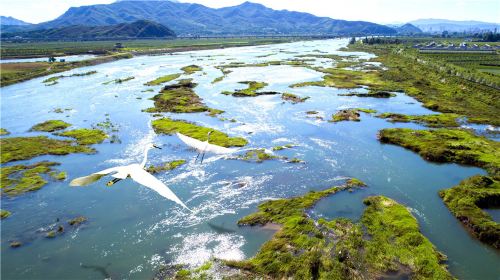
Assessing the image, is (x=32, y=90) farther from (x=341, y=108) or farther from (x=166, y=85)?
(x=341, y=108)

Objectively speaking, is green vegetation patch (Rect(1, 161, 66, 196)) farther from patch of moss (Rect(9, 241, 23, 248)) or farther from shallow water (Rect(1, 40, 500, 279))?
patch of moss (Rect(9, 241, 23, 248))

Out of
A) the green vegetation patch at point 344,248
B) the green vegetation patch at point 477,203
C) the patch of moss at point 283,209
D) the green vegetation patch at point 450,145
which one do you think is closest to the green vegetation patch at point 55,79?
the patch of moss at point 283,209

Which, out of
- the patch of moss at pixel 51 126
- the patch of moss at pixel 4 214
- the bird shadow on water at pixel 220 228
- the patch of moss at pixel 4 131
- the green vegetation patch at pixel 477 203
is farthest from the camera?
the patch of moss at pixel 51 126

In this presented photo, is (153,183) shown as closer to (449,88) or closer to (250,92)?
(250,92)

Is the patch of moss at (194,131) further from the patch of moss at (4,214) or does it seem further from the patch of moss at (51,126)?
the patch of moss at (4,214)

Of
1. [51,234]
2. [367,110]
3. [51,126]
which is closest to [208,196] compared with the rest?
[51,234]

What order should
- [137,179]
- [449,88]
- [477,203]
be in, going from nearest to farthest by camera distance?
[137,179]
[477,203]
[449,88]

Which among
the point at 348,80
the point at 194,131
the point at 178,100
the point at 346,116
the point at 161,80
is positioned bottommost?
the point at 194,131
